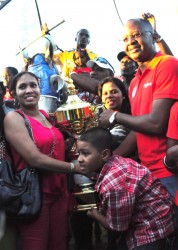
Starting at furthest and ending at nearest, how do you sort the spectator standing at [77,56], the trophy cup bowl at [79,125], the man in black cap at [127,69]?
the spectator standing at [77,56] < the man in black cap at [127,69] < the trophy cup bowl at [79,125]

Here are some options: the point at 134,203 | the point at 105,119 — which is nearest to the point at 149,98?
the point at 105,119

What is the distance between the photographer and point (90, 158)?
2.50 meters

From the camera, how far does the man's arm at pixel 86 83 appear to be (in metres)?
3.97

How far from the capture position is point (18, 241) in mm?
2666

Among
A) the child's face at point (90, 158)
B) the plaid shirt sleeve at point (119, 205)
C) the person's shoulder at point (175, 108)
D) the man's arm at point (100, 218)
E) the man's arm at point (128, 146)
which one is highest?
the person's shoulder at point (175, 108)

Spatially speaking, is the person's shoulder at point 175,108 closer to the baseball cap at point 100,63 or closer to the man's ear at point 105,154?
the man's ear at point 105,154

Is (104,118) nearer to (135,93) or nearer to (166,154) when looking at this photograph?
(135,93)

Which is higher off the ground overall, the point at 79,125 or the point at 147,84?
the point at 147,84

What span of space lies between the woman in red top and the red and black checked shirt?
472 mm

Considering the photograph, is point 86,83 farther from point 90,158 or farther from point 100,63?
point 90,158

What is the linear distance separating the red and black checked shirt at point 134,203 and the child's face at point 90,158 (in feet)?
0.27

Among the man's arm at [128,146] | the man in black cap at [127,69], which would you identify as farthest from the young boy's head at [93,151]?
the man in black cap at [127,69]

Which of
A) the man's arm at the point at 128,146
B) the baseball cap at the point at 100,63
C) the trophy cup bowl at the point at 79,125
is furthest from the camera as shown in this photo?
the baseball cap at the point at 100,63

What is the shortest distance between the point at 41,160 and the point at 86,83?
5.20ft
